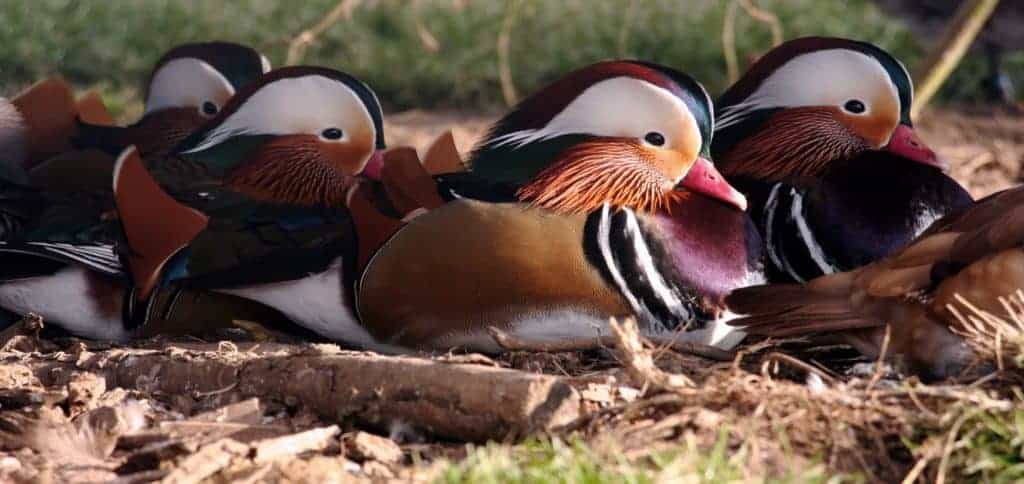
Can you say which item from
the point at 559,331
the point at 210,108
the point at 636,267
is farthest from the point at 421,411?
the point at 210,108

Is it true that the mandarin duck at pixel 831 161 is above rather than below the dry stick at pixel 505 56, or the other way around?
above

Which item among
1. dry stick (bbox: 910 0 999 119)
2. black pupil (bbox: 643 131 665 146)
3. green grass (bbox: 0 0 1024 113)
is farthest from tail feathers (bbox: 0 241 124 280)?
green grass (bbox: 0 0 1024 113)

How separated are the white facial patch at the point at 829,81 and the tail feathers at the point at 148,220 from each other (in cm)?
130

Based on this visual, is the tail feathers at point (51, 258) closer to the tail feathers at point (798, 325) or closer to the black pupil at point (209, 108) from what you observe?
the black pupil at point (209, 108)

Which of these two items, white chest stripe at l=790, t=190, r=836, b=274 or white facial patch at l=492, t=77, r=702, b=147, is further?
white chest stripe at l=790, t=190, r=836, b=274

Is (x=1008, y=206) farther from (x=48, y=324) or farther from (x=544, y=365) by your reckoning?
(x=48, y=324)

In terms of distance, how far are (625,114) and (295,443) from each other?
3.40ft

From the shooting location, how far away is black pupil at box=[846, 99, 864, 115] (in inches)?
136

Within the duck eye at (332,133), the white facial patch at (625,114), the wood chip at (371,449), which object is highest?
the white facial patch at (625,114)

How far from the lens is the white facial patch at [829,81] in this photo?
3436 millimetres

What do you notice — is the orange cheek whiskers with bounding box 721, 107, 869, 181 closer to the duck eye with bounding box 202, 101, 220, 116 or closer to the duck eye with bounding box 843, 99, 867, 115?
the duck eye with bounding box 843, 99, 867, 115

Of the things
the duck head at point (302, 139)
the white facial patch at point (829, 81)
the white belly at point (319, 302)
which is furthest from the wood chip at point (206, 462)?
the white facial patch at point (829, 81)

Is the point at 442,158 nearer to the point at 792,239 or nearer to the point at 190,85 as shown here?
the point at 190,85

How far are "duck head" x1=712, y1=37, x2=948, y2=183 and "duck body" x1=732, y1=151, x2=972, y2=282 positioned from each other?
0.03 meters
